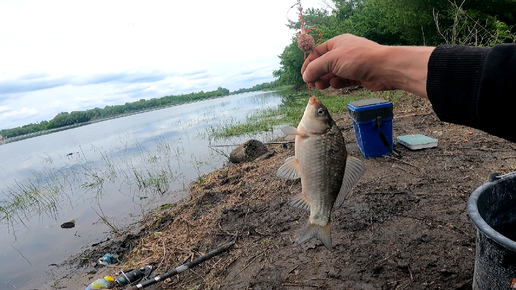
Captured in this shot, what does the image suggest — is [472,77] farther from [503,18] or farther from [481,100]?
[503,18]

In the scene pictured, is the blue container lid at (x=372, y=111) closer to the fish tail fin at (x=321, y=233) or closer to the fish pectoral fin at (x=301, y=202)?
the fish pectoral fin at (x=301, y=202)

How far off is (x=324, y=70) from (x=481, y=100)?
3.91ft

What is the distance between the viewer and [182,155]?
1526 cm

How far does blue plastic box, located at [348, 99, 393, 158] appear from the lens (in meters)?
5.77

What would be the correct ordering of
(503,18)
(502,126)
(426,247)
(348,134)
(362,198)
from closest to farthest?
(502,126) < (426,247) < (362,198) < (348,134) < (503,18)

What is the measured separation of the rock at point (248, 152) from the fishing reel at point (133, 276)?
19.3 ft

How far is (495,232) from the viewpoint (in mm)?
1786

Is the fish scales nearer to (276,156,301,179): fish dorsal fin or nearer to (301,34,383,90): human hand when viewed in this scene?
(276,156,301,179): fish dorsal fin

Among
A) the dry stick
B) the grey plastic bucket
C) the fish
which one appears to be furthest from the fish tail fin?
the dry stick

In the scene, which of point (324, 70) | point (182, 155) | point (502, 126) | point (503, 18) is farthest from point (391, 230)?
point (503, 18)

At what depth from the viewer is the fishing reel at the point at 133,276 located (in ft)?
14.7

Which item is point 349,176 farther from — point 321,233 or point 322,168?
point 321,233

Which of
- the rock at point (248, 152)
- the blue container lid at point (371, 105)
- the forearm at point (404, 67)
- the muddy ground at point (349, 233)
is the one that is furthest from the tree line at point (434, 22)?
the forearm at point (404, 67)

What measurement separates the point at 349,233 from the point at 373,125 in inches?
110
